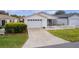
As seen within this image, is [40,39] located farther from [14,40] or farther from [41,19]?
[14,40]

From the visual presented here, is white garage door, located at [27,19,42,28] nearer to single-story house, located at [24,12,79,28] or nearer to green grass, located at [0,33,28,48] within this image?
single-story house, located at [24,12,79,28]

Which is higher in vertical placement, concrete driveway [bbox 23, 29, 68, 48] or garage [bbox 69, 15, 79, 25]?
garage [bbox 69, 15, 79, 25]

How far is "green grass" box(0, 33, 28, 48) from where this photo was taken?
16.5 m

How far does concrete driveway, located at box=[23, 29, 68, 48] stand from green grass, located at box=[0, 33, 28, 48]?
0.32 feet

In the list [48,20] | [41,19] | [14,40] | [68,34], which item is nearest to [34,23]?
[41,19]

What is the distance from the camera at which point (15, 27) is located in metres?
16.5

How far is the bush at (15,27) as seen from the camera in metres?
16.5

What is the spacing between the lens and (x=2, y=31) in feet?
54.2

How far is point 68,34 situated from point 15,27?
93 cm

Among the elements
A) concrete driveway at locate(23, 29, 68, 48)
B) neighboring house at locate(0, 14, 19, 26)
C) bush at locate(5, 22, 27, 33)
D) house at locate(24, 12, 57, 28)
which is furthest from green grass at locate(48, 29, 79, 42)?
neighboring house at locate(0, 14, 19, 26)

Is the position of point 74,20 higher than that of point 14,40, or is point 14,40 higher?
point 74,20
